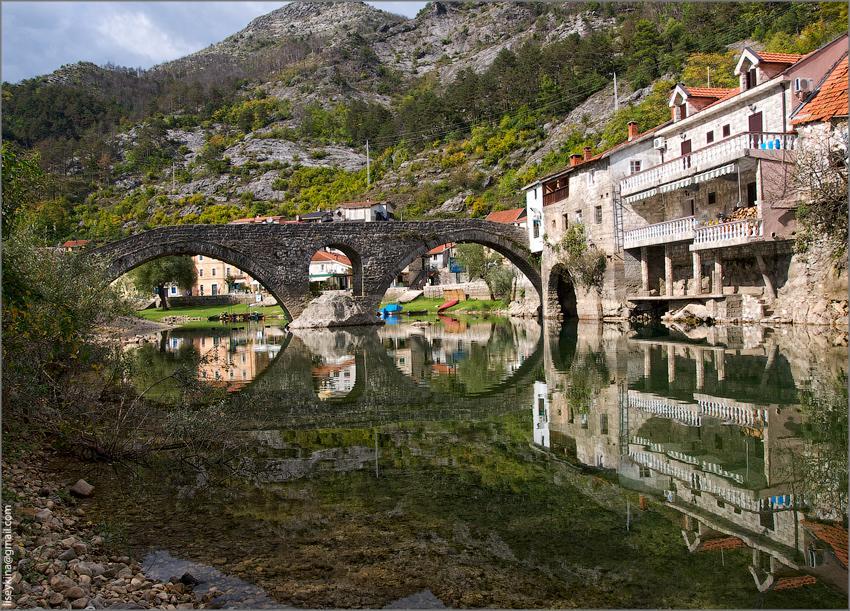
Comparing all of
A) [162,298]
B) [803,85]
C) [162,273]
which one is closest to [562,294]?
[803,85]

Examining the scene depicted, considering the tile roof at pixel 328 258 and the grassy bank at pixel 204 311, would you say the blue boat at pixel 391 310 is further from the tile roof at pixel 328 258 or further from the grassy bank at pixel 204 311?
the tile roof at pixel 328 258

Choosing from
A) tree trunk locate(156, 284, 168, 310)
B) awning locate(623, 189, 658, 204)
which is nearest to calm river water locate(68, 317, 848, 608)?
awning locate(623, 189, 658, 204)

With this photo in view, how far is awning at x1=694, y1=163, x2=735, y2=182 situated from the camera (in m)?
22.3

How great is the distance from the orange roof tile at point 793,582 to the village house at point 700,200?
689 inches

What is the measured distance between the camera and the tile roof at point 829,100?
1881 centimetres

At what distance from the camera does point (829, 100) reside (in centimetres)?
1975

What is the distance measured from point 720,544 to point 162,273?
56392mm

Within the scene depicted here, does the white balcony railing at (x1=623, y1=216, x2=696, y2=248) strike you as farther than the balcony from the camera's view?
Yes

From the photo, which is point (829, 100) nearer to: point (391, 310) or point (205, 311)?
point (391, 310)

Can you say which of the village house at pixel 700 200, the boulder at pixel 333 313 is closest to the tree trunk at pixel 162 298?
the boulder at pixel 333 313

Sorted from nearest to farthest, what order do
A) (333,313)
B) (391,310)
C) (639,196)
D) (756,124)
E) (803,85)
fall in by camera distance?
(803,85), (756,124), (639,196), (333,313), (391,310)

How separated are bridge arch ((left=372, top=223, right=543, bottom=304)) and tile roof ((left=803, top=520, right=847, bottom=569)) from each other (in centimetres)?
3218

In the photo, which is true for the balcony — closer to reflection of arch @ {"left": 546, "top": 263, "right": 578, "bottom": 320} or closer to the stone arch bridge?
reflection of arch @ {"left": 546, "top": 263, "right": 578, "bottom": 320}

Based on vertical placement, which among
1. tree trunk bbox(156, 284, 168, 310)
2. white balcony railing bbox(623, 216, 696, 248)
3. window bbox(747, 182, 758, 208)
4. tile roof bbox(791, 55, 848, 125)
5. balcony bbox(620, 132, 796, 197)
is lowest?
tree trunk bbox(156, 284, 168, 310)
